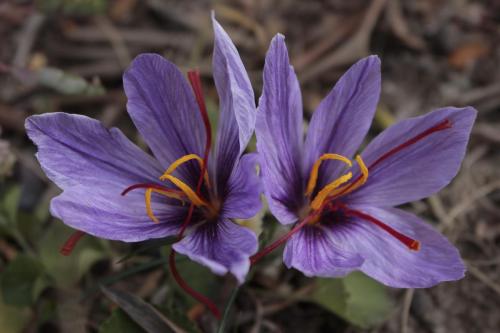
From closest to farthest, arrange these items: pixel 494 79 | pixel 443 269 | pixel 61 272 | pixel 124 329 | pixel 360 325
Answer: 1. pixel 443 269
2. pixel 124 329
3. pixel 360 325
4. pixel 61 272
5. pixel 494 79

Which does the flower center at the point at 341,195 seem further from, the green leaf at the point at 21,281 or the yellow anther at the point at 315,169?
the green leaf at the point at 21,281

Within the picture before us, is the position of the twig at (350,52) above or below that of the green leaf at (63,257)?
above

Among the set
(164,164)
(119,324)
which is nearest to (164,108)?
(164,164)

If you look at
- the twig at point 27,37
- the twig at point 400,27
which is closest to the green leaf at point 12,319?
the twig at point 27,37

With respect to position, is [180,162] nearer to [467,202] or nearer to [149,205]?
[149,205]

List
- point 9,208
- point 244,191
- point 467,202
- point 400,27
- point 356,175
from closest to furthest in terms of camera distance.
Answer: point 244,191, point 356,175, point 9,208, point 467,202, point 400,27

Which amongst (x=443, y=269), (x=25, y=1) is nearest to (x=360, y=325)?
(x=443, y=269)

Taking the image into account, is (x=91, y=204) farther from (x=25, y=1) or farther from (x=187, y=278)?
(x=25, y=1)
